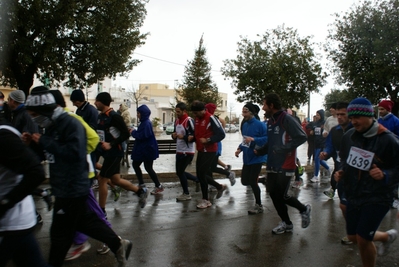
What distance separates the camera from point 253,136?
7059 mm

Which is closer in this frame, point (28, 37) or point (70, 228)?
point (70, 228)

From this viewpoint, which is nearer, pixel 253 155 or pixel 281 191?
pixel 281 191

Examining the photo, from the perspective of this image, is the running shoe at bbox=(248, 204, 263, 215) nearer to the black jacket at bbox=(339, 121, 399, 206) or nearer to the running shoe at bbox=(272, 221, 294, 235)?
the running shoe at bbox=(272, 221, 294, 235)

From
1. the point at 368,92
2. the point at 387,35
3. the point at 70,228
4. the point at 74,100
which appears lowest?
the point at 70,228

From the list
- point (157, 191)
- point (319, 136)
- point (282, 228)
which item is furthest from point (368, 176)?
point (319, 136)

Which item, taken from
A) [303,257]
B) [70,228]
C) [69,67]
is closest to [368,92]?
[69,67]

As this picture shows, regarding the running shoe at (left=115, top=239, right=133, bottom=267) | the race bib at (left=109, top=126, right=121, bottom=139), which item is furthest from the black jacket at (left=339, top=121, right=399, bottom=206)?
the race bib at (left=109, top=126, right=121, bottom=139)

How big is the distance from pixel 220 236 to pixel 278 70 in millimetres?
20545

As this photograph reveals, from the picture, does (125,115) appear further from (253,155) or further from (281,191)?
(281,191)

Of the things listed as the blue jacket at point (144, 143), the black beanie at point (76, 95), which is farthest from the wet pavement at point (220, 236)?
the black beanie at point (76, 95)

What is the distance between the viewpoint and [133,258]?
174 inches

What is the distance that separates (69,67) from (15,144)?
48.4 feet

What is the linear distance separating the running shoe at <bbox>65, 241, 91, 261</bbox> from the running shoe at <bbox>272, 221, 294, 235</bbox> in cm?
247

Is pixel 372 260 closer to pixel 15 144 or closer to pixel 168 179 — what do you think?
pixel 15 144
